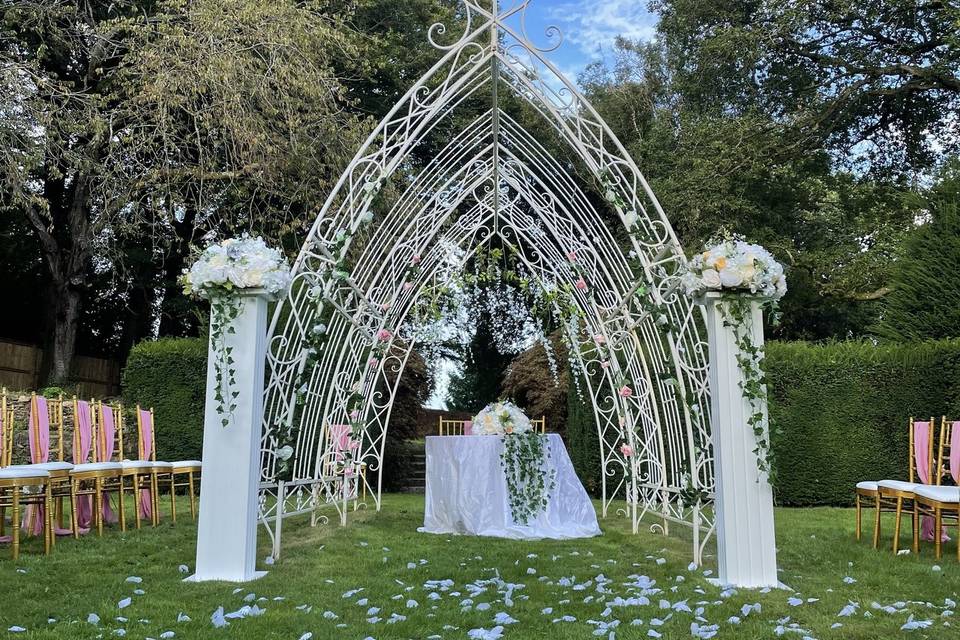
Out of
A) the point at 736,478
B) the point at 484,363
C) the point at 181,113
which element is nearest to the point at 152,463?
the point at 736,478

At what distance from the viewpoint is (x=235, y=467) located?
373 centimetres

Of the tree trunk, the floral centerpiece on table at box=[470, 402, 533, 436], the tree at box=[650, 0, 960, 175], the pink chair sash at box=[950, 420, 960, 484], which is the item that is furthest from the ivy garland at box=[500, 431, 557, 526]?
the tree at box=[650, 0, 960, 175]

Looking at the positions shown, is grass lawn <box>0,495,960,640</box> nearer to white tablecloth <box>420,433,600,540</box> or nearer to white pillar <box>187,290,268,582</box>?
white pillar <box>187,290,268,582</box>

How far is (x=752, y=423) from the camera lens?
3758mm

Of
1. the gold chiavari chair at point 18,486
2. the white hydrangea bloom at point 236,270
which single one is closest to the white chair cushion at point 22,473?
the gold chiavari chair at point 18,486

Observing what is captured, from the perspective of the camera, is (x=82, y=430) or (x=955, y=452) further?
(x=82, y=430)

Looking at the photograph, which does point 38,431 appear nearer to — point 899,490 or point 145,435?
point 145,435

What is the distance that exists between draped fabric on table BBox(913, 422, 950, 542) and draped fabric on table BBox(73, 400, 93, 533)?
6074 millimetres

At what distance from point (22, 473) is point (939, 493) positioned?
5122 millimetres

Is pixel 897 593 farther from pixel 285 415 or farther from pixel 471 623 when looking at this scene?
pixel 285 415

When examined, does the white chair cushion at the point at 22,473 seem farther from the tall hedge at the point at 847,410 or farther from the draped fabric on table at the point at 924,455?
the tall hedge at the point at 847,410

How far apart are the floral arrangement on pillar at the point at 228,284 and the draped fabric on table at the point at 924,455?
4.58 m

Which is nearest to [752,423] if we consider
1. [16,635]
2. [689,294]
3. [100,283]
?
[689,294]

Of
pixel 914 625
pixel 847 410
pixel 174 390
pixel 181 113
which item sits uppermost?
pixel 181 113
